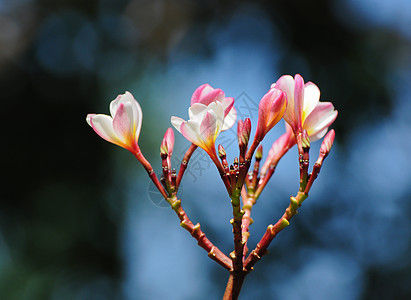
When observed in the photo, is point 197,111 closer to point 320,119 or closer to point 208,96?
point 208,96

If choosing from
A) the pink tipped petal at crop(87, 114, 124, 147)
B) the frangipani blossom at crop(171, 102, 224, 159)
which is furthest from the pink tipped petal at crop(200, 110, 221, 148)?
the pink tipped petal at crop(87, 114, 124, 147)

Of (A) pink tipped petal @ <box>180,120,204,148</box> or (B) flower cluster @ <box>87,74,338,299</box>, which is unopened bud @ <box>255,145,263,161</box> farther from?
(A) pink tipped petal @ <box>180,120,204,148</box>

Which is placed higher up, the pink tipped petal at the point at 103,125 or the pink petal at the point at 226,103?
the pink petal at the point at 226,103

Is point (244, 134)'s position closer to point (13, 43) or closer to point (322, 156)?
point (322, 156)

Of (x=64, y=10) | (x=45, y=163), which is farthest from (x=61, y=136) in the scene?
(x=64, y=10)

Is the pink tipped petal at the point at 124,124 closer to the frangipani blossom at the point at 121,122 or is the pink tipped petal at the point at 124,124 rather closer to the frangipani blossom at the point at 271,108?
the frangipani blossom at the point at 121,122

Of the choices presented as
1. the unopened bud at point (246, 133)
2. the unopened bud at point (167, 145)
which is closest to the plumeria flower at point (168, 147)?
the unopened bud at point (167, 145)

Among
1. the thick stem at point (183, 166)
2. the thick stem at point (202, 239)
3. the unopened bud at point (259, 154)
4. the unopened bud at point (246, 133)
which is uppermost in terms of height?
the unopened bud at point (246, 133)
